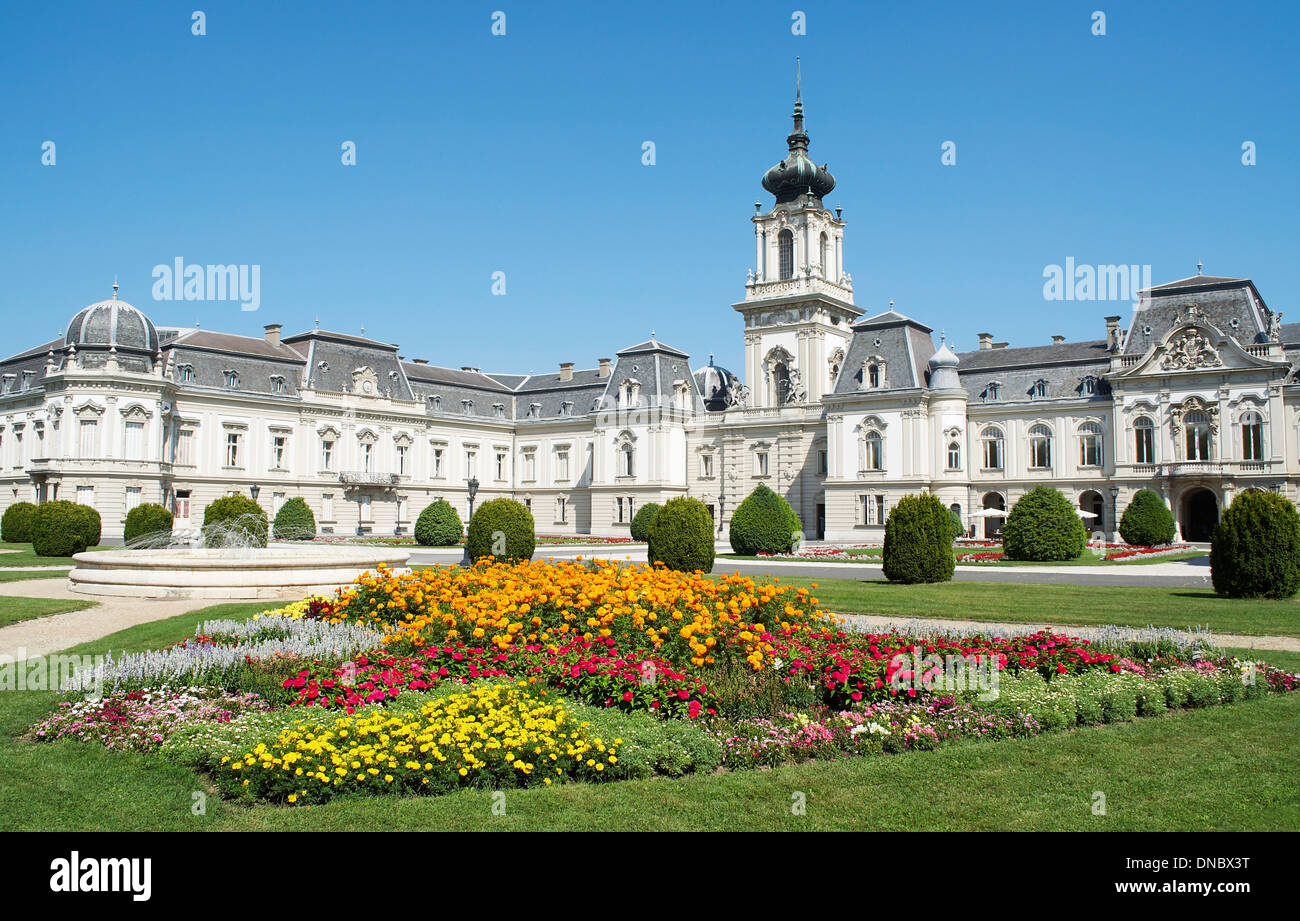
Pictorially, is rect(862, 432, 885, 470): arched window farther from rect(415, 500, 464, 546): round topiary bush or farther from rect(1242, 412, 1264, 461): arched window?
rect(415, 500, 464, 546): round topiary bush

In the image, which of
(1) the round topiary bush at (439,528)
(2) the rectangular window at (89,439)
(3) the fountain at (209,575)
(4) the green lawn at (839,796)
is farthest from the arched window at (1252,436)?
(2) the rectangular window at (89,439)

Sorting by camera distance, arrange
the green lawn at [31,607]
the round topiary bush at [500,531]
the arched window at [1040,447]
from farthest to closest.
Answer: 1. the arched window at [1040,447]
2. the round topiary bush at [500,531]
3. the green lawn at [31,607]

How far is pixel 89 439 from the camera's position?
170 ft

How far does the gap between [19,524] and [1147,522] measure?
1907 inches

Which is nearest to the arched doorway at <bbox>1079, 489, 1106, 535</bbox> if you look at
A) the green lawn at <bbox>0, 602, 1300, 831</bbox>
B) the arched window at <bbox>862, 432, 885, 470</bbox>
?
the arched window at <bbox>862, 432, 885, 470</bbox>

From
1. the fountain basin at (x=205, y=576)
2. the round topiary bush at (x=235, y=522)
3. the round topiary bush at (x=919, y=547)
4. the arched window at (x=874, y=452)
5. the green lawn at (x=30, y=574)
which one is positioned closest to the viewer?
the fountain basin at (x=205, y=576)

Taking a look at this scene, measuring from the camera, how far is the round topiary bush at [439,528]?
1815 inches

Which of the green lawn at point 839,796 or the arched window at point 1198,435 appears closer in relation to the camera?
the green lawn at point 839,796

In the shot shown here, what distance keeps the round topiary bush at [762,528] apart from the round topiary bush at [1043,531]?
864 centimetres

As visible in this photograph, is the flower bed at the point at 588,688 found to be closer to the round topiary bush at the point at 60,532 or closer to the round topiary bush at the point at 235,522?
the round topiary bush at the point at 235,522

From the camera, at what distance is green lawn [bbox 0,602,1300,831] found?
740 cm

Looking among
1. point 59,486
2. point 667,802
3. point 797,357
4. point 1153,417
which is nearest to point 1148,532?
point 1153,417
